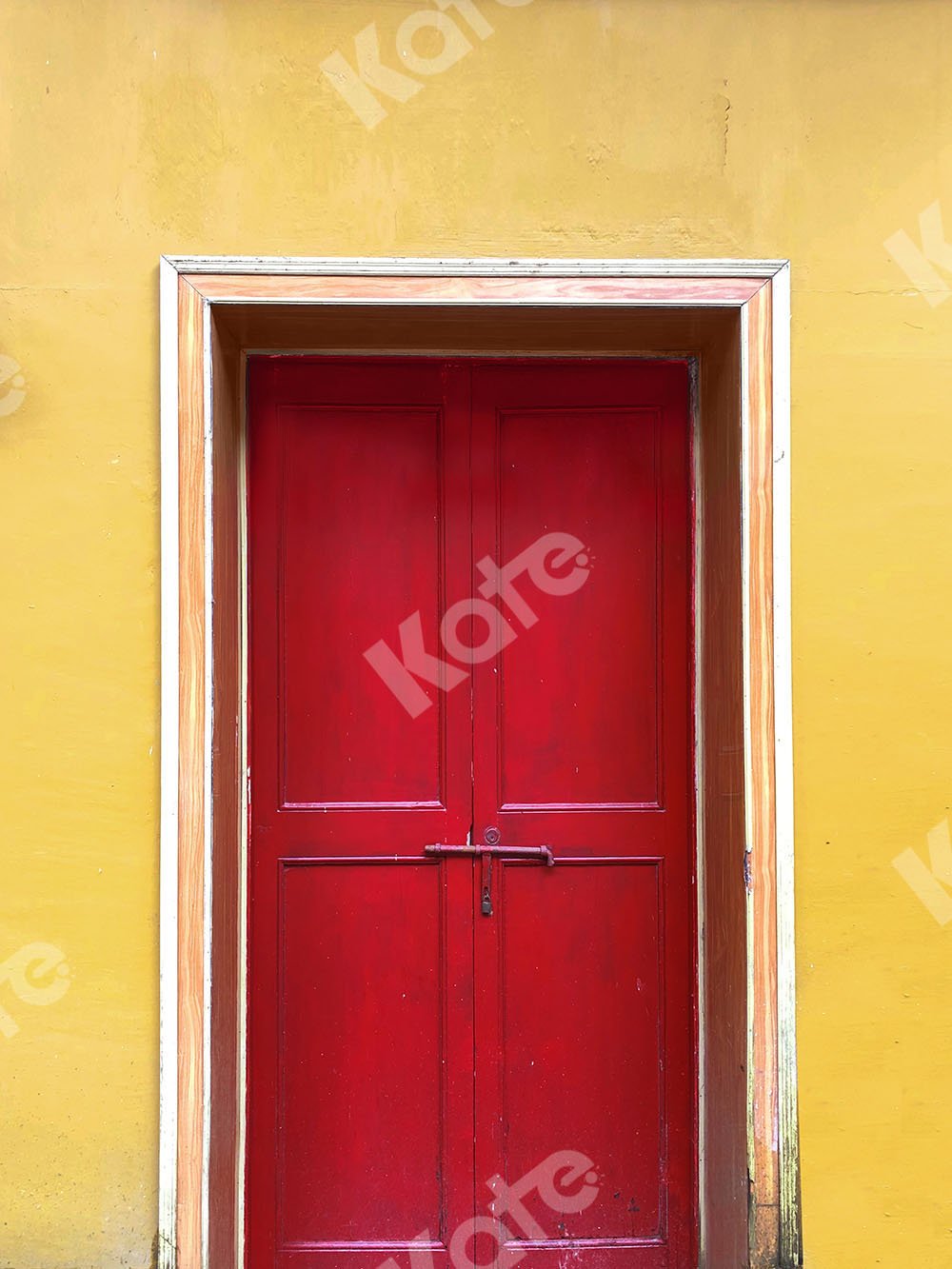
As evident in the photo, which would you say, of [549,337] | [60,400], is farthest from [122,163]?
[549,337]

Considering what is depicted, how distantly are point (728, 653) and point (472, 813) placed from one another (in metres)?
0.79

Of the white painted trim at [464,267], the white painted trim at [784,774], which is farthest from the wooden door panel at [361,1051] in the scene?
the white painted trim at [464,267]

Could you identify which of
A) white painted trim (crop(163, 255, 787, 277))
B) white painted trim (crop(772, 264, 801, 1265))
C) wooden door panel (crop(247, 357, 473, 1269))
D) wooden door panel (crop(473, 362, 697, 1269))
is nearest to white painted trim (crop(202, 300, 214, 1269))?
white painted trim (crop(163, 255, 787, 277))

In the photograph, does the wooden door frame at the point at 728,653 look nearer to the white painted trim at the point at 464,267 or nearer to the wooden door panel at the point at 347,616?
the white painted trim at the point at 464,267

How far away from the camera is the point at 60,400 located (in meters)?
2.27

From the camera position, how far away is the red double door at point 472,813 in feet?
8.27

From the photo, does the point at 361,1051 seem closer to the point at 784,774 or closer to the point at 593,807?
the point at 593,807

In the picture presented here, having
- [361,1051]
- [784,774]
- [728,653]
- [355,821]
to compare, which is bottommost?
[361,1051]

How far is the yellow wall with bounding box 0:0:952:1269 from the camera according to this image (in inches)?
88.7

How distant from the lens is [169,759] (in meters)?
2.25

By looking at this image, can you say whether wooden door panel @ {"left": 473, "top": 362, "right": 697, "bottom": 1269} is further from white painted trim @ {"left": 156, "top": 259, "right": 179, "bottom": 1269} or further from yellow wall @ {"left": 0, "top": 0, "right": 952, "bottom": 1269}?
white painted trim @ {"left": 156, "top": 259, "right": 179, "bottom": 1269}

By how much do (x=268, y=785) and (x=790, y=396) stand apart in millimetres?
1652

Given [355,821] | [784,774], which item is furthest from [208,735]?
[784,774]

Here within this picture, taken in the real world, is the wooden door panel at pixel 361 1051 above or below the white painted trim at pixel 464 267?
below
